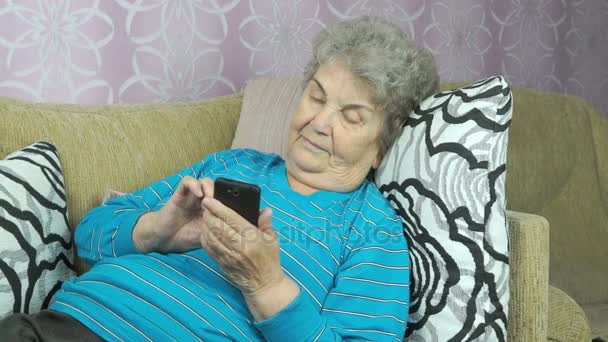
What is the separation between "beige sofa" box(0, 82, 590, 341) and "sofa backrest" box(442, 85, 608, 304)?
622 millimetres

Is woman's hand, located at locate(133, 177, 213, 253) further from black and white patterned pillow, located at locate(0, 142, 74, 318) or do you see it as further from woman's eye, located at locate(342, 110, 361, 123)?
woman's eye, located at locate(342, 110, 361, 123)

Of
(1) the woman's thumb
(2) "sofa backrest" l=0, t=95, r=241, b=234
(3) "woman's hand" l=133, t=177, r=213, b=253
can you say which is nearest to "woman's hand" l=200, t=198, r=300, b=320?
(1) the woman's thumb

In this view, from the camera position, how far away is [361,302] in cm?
110

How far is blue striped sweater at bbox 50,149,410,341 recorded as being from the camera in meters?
1.07

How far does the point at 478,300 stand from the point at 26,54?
1.28m

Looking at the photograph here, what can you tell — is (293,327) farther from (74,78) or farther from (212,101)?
(74,78)

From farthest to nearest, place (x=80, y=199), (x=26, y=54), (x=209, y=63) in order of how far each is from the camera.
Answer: (x=209, y=63)
(x=26, y=54)
(x=80, y=199)

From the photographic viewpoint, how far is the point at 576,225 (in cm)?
202

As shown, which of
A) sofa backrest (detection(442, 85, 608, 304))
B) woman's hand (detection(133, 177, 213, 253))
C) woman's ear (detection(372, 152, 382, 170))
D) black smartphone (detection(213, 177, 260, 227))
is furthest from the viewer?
sofa backrest (detection(442, 85, 608, 304))

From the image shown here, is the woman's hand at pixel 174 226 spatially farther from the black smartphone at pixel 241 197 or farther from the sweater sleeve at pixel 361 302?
the sweater sleeve at pixel 361 302

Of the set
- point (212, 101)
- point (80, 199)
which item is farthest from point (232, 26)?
point (80, 199)

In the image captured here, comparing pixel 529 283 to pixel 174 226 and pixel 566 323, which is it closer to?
pixel 566 323

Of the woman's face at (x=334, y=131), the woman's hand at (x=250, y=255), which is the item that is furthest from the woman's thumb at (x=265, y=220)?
the woman's face at (x=334, y=131)

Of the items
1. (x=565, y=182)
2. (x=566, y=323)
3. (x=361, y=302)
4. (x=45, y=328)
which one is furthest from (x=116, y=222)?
(x=565, y=182)
